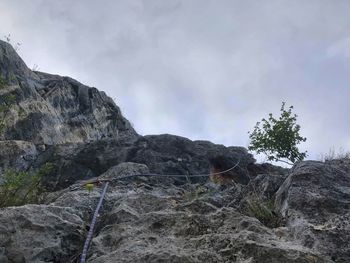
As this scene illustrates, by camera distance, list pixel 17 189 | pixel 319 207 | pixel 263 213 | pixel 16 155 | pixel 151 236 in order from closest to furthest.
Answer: pixel 151 236
pixel 319 207
pixel 263 213
pixel 17 189
pixel 16 155

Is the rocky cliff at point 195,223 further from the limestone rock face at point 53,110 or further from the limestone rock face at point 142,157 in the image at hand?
the limestone rock face at point 53,110

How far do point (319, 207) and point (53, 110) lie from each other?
47.0 feet

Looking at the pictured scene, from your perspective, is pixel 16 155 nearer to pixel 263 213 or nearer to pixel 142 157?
pixel 142 157

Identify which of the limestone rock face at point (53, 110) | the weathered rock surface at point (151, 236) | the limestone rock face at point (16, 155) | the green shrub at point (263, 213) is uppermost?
the limestone rock face at point (53, 110)

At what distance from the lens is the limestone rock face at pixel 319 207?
457 cm

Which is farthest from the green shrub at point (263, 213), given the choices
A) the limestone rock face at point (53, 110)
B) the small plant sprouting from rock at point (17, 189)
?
the limestone rock face at point (53, 110)

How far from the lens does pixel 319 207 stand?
538 centimetres

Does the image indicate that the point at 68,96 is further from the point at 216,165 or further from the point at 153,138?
the point at 216,165

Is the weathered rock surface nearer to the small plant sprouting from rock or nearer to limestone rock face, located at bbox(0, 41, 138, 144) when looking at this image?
the small plant sprouting from rock

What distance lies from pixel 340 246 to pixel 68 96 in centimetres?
1666

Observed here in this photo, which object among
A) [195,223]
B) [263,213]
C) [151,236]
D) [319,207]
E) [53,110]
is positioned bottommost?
[151,236]

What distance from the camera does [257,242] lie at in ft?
14.5

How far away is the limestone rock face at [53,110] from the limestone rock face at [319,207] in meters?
8.88

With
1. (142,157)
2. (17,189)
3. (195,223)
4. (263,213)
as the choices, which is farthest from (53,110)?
(195,223)
